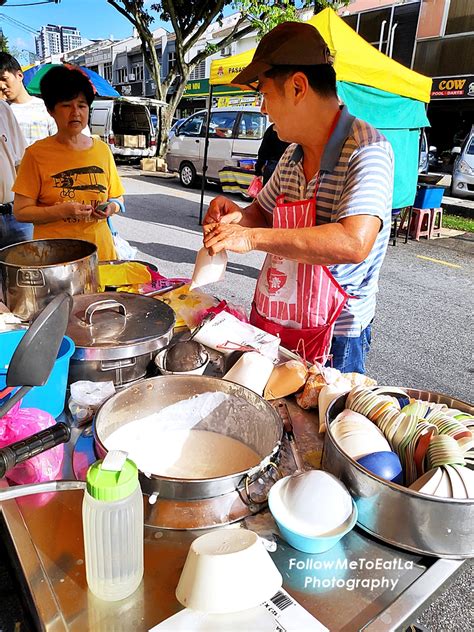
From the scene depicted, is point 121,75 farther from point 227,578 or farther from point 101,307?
point 227,578

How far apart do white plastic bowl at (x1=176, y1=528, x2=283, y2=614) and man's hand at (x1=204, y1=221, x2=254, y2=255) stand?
82 centimetres

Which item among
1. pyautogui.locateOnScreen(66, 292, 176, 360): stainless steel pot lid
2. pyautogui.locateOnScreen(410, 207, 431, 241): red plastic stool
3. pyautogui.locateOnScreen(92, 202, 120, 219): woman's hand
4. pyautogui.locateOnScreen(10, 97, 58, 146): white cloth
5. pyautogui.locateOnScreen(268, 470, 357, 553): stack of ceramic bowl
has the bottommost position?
pyautogui.locateOnScreen(410, 207, 431, 241): red plastic stool

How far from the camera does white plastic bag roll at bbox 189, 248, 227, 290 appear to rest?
142 centimetres

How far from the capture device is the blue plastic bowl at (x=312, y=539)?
84 cm

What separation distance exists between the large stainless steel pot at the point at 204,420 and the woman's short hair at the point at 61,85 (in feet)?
5.56

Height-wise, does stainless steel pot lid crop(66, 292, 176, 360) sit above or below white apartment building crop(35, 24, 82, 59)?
below

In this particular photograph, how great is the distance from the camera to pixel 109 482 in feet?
2.28

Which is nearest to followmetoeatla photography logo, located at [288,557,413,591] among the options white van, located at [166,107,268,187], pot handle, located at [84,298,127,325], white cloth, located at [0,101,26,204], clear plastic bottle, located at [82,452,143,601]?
clear plastic bottle, located at [82,452,143,601]

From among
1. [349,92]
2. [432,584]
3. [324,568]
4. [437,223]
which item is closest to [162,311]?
[324,568]

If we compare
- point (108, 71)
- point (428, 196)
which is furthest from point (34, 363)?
point (108, 71)

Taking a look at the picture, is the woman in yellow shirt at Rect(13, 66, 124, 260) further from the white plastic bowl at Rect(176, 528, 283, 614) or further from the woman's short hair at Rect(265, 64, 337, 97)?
the white plastic bowl at Rect(176, 528, 283, 614)

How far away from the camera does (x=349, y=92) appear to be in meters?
5.75

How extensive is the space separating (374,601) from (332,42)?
18.6ft

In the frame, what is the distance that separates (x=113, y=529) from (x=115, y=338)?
689 millimetres
